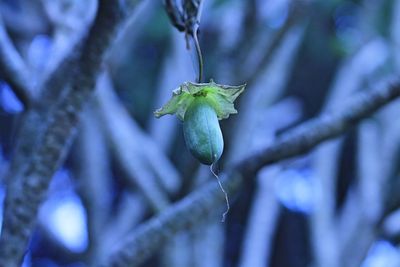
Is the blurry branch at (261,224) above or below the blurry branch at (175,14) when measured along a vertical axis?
above

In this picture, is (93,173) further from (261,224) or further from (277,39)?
(277,39)

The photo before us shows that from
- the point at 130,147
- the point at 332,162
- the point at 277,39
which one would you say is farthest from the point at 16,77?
the point at 332,162

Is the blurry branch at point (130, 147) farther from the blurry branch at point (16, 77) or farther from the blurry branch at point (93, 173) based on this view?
the blurry branch at point (16, 77)

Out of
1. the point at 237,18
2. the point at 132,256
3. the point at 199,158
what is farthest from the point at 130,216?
the point at 199,158

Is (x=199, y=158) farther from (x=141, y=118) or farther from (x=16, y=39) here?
(x=141, y=118)

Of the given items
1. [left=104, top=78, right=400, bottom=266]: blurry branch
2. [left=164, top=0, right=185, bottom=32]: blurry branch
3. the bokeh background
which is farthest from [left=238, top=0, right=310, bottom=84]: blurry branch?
[left=164, top=0, right=185, bottom=32]: blurry branch

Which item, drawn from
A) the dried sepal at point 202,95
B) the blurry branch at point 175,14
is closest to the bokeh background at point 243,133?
the blurry branch at point 175,14

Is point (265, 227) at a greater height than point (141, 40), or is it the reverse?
point (141, 40)
